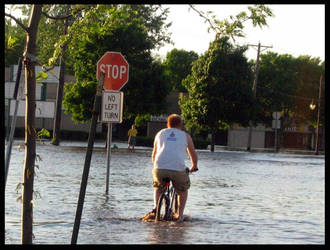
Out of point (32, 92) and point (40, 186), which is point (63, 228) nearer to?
point (32, 92)

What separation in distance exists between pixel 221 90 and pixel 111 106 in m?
50.9

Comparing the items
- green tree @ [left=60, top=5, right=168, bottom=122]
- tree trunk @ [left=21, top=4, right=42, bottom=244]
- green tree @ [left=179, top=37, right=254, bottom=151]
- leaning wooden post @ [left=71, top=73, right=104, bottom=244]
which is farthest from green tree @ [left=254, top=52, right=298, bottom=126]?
leaning wooden post @ [left=71, top=73, right=104, bottom=244]

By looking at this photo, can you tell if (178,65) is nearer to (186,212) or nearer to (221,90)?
(221,90)

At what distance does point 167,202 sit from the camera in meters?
13.2

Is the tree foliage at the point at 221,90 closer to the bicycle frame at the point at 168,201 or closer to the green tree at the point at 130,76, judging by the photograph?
the green tree at the point at 130,76

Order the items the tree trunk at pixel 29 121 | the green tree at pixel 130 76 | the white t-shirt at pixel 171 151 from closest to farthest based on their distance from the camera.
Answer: the tree trunk at pixel 29 121, the white t-shirt at pixel 171 151, the green tree at pixel 130 76

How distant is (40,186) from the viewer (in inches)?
791

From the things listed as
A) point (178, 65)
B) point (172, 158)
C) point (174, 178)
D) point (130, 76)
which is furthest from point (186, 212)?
point (178, 65)

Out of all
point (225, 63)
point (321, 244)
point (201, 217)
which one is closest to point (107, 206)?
point (201, 217)

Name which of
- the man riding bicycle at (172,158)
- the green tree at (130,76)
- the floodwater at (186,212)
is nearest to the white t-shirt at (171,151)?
the man riding bicycle at (172,158)

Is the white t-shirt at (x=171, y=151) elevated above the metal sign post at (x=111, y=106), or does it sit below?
below

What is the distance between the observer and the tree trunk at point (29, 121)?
799cm

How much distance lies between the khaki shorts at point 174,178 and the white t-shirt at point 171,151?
63 mm

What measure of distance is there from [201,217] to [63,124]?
3032 inches
